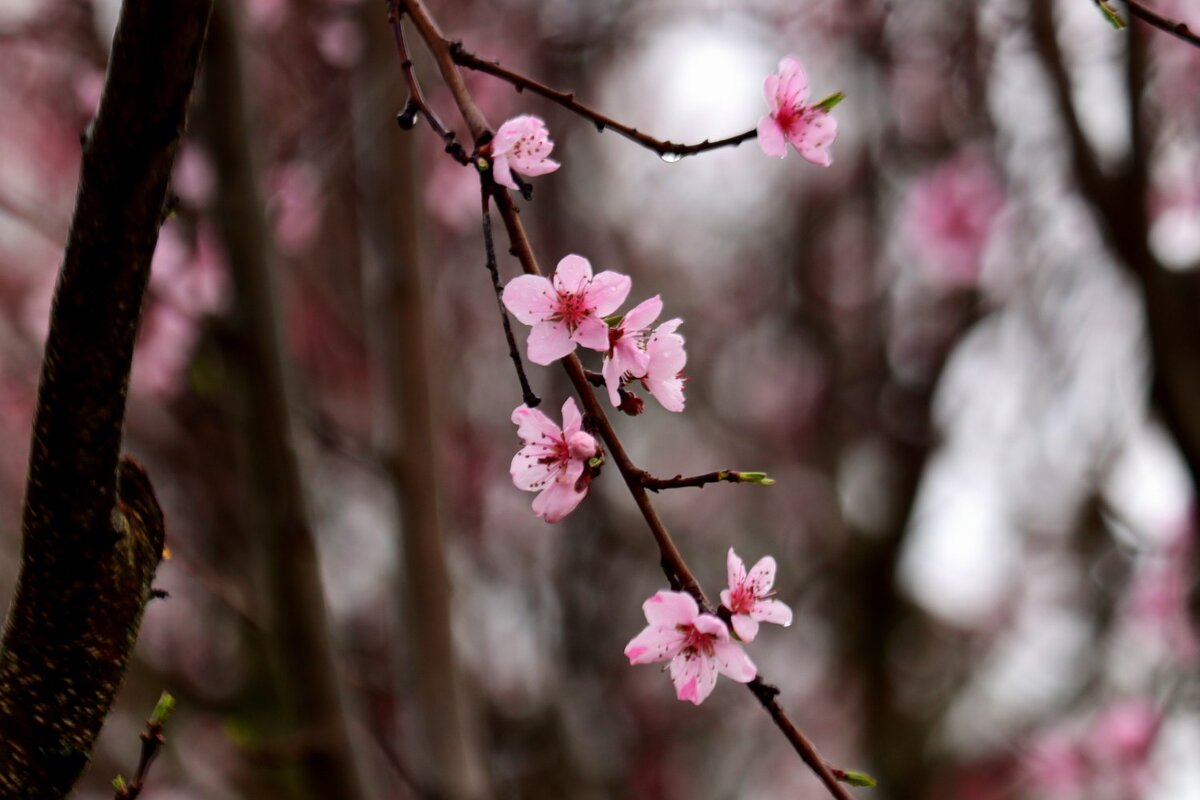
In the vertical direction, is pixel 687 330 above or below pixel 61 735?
above

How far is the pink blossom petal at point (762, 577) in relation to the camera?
1.04m

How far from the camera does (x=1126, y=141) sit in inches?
96.8

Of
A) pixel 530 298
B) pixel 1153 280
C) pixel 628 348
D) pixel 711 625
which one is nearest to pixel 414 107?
pixel 530 298

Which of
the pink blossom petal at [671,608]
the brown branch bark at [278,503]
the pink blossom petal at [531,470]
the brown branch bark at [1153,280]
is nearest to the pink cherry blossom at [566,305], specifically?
the pink blossom petal at [531,470]

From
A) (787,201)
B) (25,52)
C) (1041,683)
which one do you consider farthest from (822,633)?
(25,52)

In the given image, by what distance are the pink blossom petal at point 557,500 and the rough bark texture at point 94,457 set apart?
38 centimetres

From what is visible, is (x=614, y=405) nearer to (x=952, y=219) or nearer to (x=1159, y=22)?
(x=1159, y=22)

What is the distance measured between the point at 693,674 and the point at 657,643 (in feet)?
0.18

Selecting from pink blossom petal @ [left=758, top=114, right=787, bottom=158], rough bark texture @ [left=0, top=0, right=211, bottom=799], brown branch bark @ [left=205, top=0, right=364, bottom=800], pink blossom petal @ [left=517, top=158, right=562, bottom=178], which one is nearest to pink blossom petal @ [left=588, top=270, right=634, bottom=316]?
pink blossom petal @ [left=517, top=158, right=562, bottom=178]

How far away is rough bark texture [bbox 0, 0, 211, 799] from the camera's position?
835mm

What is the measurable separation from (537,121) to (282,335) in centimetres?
122

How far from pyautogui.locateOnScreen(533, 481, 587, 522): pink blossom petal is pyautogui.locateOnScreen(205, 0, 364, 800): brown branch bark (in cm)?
115

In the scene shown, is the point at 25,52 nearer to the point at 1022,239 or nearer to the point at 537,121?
the point at 1022,239

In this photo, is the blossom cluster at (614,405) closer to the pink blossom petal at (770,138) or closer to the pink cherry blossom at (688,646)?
the pink cherry blossom at (688,646)
